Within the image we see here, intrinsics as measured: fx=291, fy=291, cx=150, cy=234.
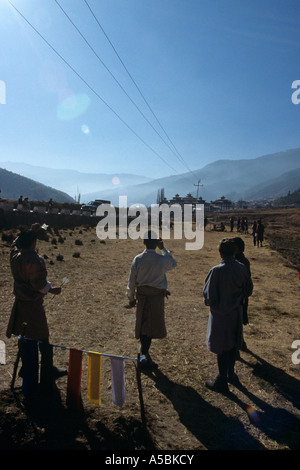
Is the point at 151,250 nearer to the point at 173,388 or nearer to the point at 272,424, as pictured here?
the point at 173,388

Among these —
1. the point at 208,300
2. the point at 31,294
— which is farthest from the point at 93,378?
the point at 208,300

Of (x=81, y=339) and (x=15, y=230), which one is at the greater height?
(x=15, y=230)

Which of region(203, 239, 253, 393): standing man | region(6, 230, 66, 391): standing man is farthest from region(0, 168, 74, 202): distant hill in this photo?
region(203, 239, 253, 393): standing man

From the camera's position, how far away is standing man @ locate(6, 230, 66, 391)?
400 centimetres

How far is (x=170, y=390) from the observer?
14.8ft

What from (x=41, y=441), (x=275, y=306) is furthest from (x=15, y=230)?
(x=41, y=441)

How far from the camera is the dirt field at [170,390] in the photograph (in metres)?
3.42

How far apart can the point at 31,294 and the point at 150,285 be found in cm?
174

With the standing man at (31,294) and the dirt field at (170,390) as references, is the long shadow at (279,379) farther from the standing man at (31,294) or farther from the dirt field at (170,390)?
the standing man at (31,294)

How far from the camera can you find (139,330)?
185 inches

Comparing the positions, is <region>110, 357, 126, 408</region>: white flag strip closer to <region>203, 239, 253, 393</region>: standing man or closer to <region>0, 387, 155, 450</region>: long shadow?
<region>0, 387, 155, 450</region>: long shadow

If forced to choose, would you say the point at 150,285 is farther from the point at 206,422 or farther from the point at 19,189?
the point at 19,189

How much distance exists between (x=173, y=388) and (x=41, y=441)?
2.05 metres

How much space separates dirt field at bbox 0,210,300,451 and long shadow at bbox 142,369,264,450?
0.04 ft
